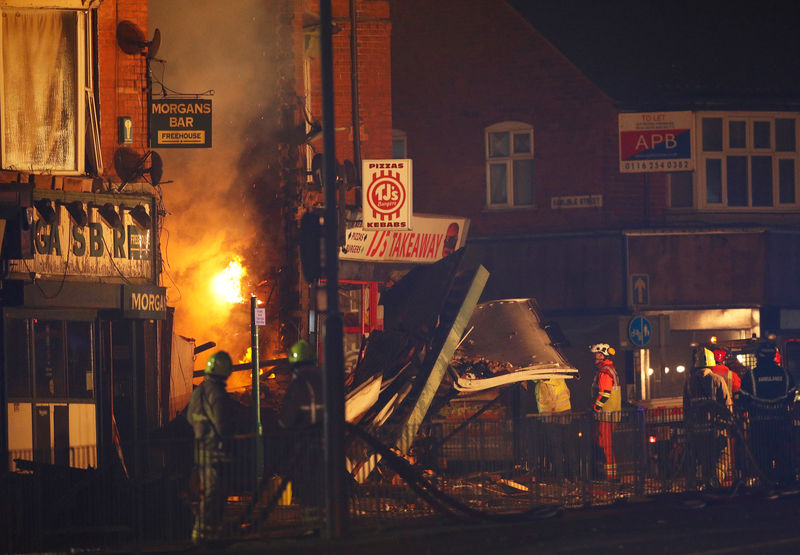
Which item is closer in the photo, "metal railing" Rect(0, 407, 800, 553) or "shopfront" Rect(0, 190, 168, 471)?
"metal railing" Rect(0, 407, 800, 553)

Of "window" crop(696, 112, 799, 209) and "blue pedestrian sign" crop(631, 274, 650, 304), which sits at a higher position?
"window" crop(696, 112, 799, 209)

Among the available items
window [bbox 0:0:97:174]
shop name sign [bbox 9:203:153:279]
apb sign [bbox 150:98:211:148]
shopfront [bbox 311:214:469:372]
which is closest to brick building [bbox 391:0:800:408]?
shopfront [bbox 311:214:469:372]

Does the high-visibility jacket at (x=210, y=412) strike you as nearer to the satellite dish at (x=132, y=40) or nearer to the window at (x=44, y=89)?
the window at (x=44, y=89)

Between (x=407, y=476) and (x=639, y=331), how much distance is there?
11489 millimetres

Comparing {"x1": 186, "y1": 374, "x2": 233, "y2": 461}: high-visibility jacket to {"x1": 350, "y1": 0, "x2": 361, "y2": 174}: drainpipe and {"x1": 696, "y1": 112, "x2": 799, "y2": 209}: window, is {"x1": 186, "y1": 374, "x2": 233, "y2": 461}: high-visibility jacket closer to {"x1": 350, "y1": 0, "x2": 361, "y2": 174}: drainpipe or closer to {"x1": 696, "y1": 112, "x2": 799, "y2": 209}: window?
{"x1": 350, "y1": 0, "x2": 361, "y2": 174}: drainpipe

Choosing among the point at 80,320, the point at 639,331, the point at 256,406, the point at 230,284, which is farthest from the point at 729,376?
the point at 80,320

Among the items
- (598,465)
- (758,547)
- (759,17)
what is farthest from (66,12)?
(759,17)

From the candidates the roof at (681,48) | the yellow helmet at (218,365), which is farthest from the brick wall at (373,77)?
the yellow helmet at (218,365)

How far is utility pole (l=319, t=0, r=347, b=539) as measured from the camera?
→ 1160cm

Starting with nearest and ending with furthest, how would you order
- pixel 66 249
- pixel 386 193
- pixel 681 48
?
pixel 66 249, pixel 386 193, pixel 681 48

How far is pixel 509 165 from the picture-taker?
26.2m

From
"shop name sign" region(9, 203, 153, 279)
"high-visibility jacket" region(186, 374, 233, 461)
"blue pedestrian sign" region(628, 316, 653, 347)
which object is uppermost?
"shop name sign" region(9, 203, 153, 279)

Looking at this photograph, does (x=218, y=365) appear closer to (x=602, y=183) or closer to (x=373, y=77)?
(x=373, y=77)

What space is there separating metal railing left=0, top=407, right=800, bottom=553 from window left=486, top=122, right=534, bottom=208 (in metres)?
11.8
